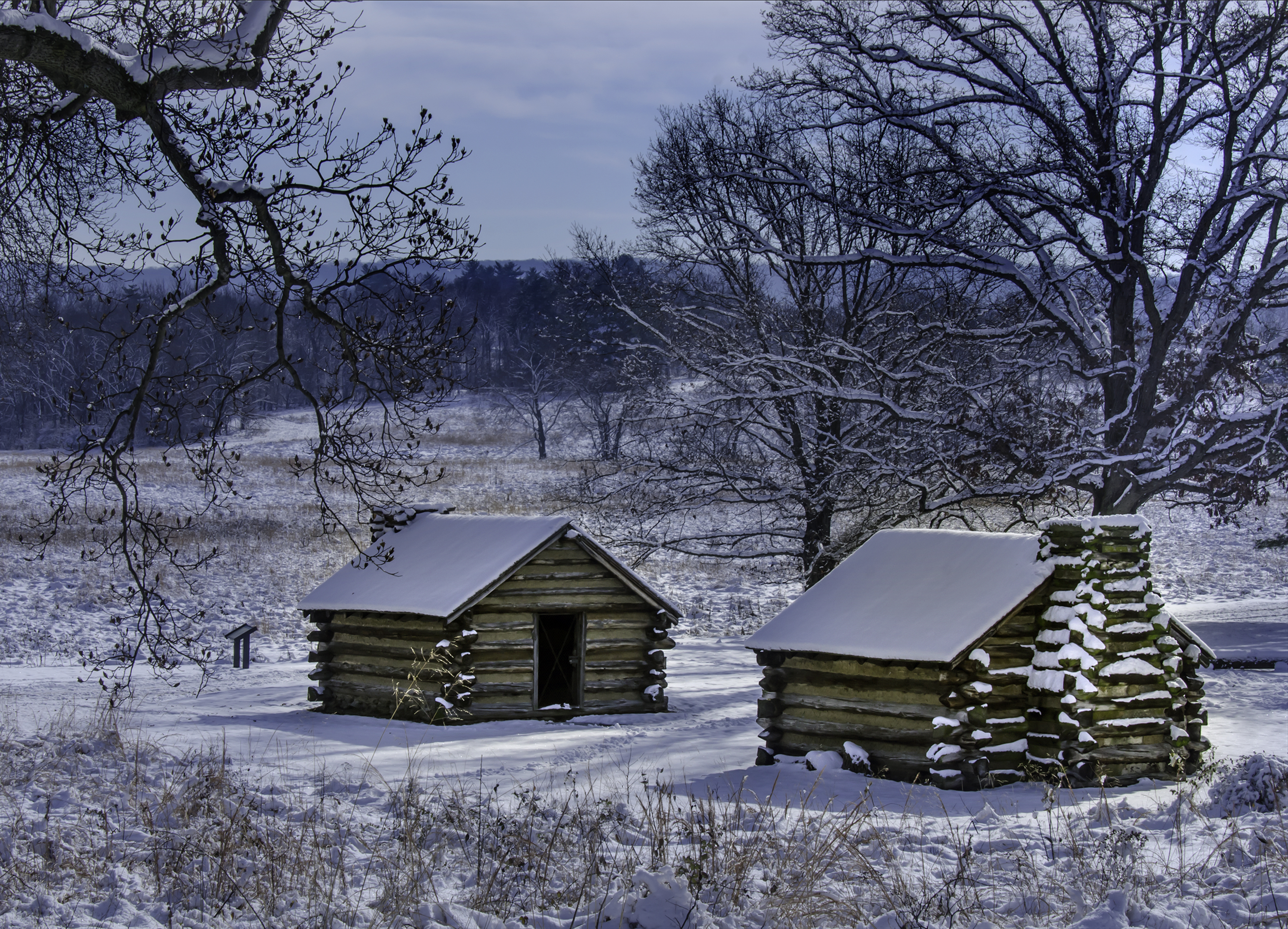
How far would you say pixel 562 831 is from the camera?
638 cm

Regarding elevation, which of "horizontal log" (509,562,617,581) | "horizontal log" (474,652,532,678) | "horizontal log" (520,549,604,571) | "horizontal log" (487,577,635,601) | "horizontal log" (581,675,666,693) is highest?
"horizontal log" (520,549,604,571)

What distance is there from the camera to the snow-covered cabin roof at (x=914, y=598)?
10.0 meters

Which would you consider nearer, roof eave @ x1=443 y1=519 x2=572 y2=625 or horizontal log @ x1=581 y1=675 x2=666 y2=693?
roof eave @ x1=443 y1=519 x2=572 y2=625

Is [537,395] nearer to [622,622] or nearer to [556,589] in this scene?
[622,622]

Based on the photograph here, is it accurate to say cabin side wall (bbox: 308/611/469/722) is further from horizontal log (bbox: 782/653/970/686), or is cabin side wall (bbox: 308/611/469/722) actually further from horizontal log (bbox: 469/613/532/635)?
horizontal log (bbox: 782/653/970/686)

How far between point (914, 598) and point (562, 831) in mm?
5617

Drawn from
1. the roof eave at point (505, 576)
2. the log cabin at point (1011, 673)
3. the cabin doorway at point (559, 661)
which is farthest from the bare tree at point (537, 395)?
the log cabin at point (1011, 673)

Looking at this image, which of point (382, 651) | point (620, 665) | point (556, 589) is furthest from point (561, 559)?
point (382, 651)

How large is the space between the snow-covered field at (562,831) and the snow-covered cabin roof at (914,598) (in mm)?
1354

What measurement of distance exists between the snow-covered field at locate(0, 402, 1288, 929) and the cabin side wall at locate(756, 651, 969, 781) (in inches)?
23.5

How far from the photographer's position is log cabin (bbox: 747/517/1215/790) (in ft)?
32.7

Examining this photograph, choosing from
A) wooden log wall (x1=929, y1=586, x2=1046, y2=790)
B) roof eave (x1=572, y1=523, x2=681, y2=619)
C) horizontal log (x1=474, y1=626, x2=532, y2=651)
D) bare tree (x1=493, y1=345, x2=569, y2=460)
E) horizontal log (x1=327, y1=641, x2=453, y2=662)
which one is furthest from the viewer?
bare tree (x1=493, y1=345, x2=569, y2=460)

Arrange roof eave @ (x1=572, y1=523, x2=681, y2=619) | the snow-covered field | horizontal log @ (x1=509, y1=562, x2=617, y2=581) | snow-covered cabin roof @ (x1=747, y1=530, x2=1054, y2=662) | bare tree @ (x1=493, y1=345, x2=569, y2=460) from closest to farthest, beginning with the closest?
the snow-covered field
snow-covered cabin roof @ (x1=747, y1=530, x2=1054, y2=662)
horizontal log @ (x1=509, y1=562, x2=617, y2=581)
roof eave @ (x1=572, y1=523, x2=681, y2=619)
bare tree @ (x1=493, y1=345, x2=569, y2=460)

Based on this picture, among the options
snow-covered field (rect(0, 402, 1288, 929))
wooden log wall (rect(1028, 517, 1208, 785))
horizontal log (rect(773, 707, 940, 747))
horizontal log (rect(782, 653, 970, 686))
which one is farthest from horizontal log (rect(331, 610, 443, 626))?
wooden log wall (rect(1028, 517, 1208, 785))
